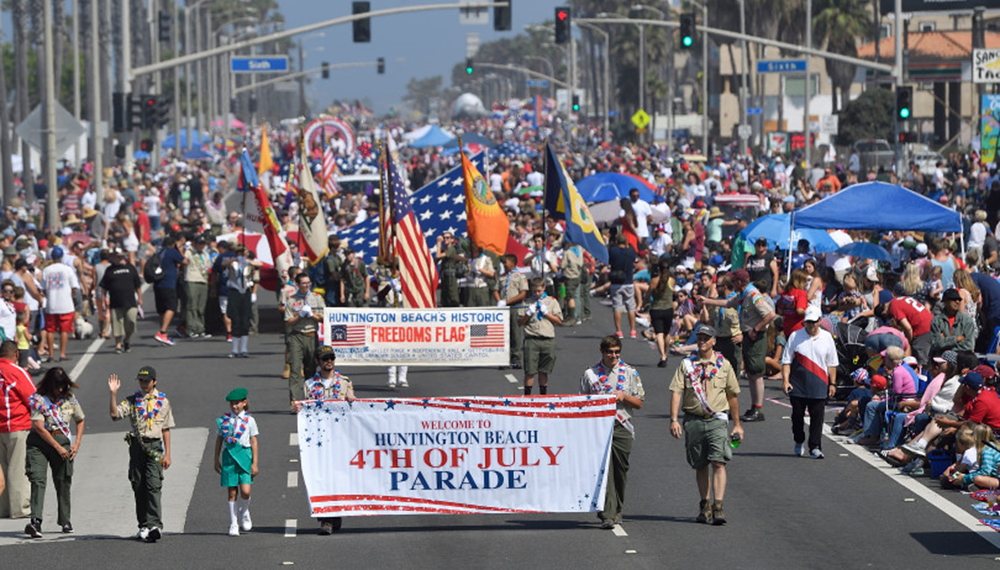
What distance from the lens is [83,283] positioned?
1203 inches

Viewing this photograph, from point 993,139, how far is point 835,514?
26.9 metres

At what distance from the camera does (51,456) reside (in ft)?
49.0

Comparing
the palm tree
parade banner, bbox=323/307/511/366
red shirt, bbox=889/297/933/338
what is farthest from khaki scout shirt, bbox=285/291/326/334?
the palm tree

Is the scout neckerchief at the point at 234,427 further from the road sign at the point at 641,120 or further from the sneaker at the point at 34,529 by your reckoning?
the road sign at the point at 641,120

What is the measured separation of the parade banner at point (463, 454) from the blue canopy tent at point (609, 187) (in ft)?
72.6

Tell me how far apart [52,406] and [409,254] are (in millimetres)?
9616

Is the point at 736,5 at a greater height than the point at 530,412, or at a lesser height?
greater

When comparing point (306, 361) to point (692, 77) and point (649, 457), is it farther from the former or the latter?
point (692, 77)

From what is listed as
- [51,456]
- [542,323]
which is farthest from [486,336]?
[51,456]

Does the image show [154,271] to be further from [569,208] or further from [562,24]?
[562,24]

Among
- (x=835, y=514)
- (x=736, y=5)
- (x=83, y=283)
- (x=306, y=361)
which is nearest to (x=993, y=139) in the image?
(x=83, y=283)

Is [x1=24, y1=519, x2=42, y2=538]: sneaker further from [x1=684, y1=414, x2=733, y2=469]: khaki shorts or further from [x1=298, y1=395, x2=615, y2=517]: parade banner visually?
[x1=684, y1=414, x2=733, y2=469]: khaki shorts

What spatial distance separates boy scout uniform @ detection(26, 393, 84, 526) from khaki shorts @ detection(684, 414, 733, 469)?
16.1 ft

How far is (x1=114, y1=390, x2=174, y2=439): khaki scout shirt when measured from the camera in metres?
14.4
